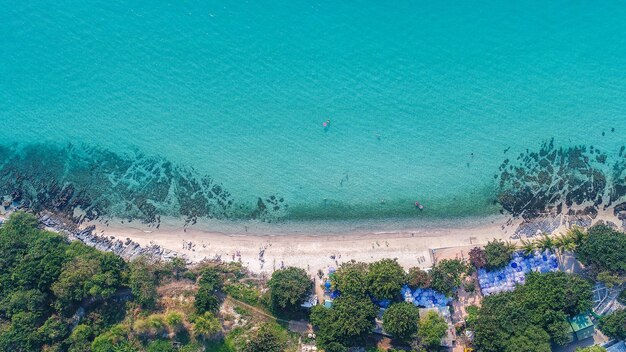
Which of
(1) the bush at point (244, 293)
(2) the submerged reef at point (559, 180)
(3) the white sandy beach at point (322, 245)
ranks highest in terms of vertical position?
(2) the submerged reef at point (559, 180)

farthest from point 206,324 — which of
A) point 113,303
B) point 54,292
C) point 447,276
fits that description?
point 447,276

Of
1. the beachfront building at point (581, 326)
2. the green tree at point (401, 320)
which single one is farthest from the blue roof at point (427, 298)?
the beachfront building at point (581, 326)

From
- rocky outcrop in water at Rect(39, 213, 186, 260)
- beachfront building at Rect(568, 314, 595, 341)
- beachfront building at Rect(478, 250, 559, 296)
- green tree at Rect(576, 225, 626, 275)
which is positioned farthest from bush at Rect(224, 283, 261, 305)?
green tree at Rect(576, 225, 626, 275)

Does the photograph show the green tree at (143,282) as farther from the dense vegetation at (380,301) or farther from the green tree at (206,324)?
the dense vegetation at (380,301)

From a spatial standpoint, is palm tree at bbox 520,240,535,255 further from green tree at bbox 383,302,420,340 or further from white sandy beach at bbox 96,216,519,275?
green tree at bbox 383,302,420,340

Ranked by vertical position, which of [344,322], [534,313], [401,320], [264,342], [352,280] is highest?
[352,280]

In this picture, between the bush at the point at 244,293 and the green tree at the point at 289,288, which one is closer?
the green tree at the point at 289,288

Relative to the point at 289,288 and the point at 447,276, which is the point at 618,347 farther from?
the point at 289,288
